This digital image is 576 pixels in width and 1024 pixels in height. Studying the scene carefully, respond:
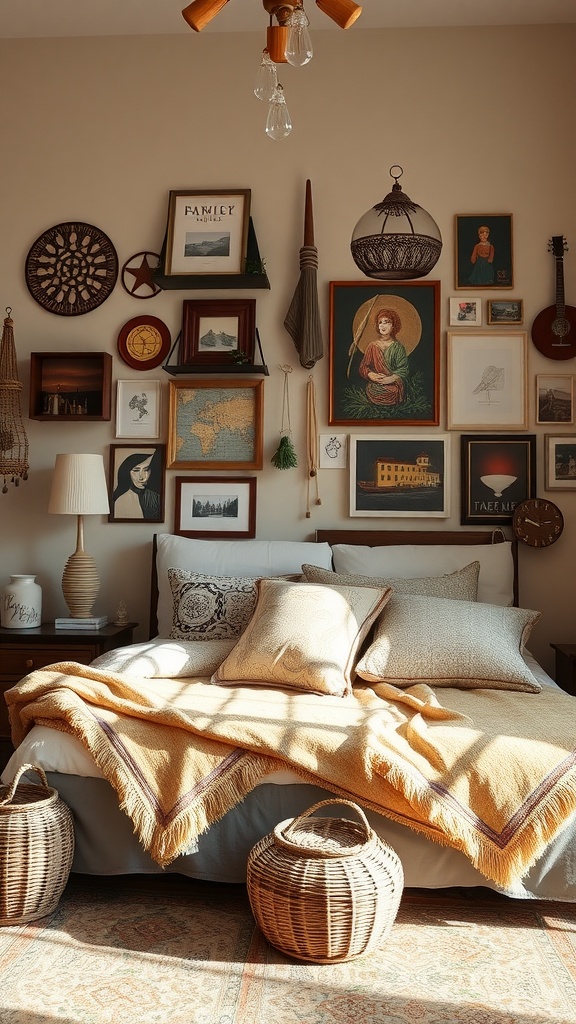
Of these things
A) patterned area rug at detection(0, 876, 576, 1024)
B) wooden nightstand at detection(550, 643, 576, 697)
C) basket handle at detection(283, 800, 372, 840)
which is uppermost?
wooden nightstand at detection(550, 643, 576, 697)

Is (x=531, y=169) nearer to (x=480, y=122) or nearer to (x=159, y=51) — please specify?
(x=480, y=122)

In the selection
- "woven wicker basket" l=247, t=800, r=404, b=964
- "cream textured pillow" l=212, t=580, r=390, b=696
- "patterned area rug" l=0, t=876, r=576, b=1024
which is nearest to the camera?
"patterned area rug" l=0, t=876, r=576, b=1024

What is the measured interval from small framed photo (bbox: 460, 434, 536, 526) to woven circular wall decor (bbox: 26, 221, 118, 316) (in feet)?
6.16

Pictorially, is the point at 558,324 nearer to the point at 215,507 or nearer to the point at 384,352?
the point at 384,352

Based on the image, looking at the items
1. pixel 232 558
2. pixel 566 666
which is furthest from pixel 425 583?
pixel 232 558

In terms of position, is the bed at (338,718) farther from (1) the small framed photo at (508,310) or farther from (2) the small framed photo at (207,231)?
(2) the small framed photo at (207,231)

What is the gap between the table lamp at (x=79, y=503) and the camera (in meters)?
3.92

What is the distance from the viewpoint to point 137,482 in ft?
13.9

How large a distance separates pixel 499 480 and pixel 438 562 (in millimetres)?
511

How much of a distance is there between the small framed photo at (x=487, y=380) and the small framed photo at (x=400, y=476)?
18 centimetres

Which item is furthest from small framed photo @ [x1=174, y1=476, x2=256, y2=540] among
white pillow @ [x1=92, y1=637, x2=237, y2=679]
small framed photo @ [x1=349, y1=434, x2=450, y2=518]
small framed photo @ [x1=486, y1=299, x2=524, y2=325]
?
small framed photo @ [x1=486, y1=299, x2=524, y2=325]

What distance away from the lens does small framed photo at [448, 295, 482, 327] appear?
4.11 metres

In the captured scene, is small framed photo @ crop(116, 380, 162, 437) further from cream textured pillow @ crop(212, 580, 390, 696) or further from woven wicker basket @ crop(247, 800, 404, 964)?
woven wicker basket @ crop(247, 800, 404, 964)

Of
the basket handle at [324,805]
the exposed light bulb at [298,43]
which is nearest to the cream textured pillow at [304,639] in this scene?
the basket handle at [324,805]
